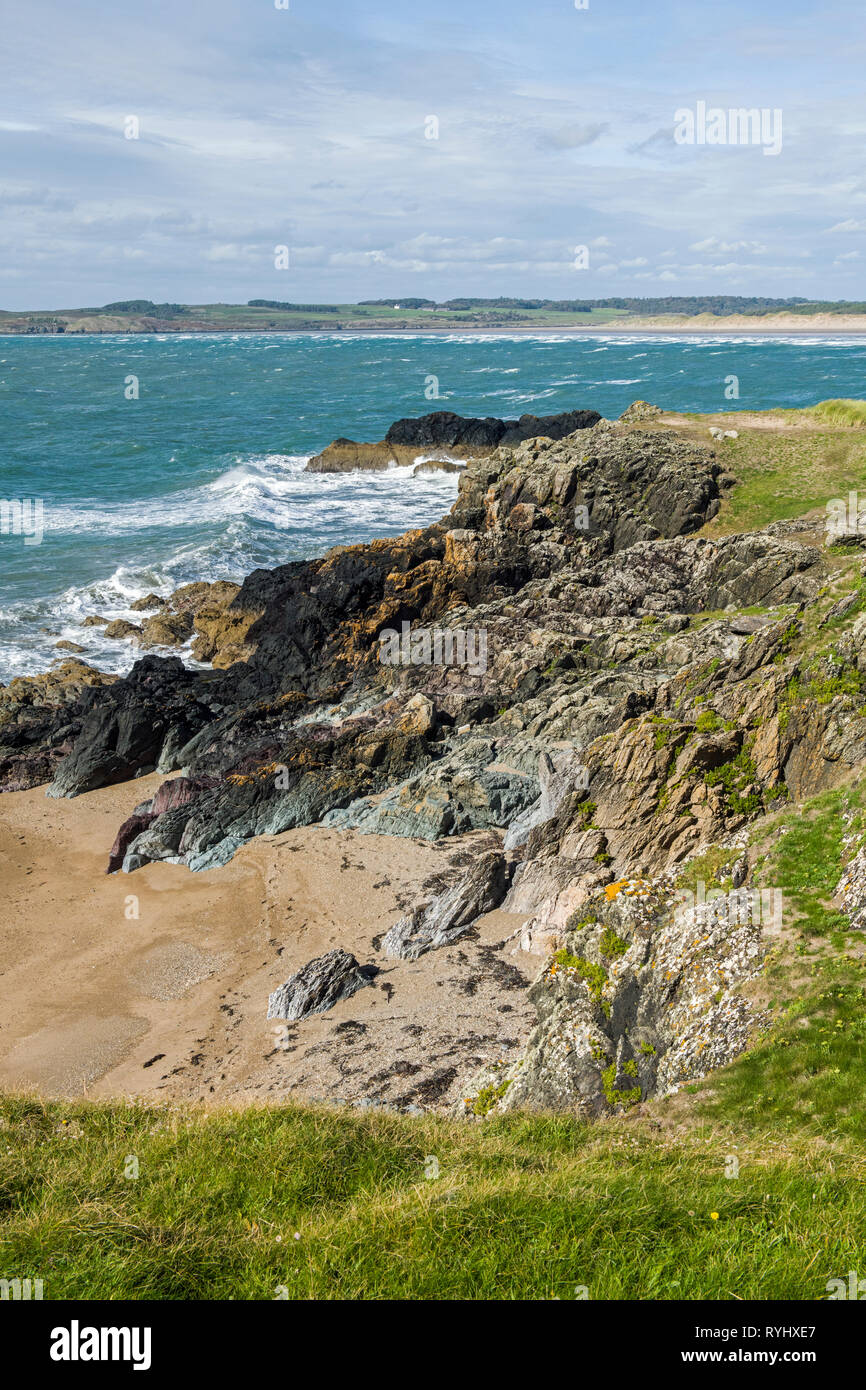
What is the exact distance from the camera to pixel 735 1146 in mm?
10516

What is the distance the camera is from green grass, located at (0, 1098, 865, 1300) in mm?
7582

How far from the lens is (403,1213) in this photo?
27.5ft

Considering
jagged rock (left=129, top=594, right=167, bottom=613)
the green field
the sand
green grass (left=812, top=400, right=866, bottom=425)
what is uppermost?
green grass (left=812, top=400, right=866, bottom=425)

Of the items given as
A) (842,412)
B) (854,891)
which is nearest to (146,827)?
(854,891)

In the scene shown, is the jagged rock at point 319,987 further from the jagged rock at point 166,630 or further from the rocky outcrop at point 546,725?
the jagged rock at point 166,630

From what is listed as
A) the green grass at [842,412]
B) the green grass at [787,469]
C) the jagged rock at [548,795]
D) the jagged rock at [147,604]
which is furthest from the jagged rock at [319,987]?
the green grass at [842,412]

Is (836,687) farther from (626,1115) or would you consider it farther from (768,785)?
(626,1115)

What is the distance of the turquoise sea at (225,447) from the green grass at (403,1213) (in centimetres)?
3072

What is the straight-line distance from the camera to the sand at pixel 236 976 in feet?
52.0

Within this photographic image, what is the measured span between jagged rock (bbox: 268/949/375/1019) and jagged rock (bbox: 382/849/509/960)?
106cm

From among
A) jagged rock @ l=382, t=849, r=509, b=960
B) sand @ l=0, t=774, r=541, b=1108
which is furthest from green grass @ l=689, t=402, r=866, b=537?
jagged rock @ l=382, t=849, r=509, b=960

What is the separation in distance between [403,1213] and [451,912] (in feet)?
37.0

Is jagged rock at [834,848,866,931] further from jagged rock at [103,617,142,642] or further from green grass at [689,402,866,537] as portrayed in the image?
jagged rock at [103,617,142,642]

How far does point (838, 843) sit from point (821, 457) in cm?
3212
